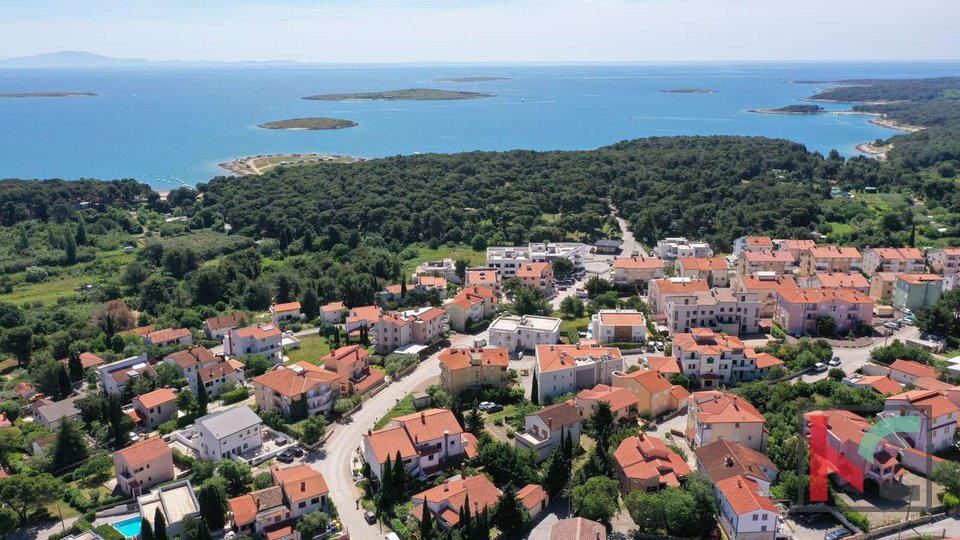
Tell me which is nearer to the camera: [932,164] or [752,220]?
[752,220]

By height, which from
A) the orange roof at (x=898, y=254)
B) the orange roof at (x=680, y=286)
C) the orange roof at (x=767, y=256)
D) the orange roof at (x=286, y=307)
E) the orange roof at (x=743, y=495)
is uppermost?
the orange roof at (x=898, y=254)

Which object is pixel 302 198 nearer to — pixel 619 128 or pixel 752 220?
pixel 752 220

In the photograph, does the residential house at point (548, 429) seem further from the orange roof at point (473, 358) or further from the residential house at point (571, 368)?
the orange roof at point (473, 358)

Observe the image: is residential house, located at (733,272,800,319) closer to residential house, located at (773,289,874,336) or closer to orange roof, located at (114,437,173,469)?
residential house, located at (773,289,874,336)

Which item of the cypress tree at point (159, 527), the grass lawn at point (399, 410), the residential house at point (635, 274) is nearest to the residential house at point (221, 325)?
the grass lawn at point (399, 410)

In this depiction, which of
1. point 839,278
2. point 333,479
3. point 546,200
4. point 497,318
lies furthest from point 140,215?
point 839,278

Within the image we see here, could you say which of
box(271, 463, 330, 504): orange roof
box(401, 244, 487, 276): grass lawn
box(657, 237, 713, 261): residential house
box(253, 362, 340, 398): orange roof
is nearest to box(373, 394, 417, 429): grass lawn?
box(253, 362, 340, 398): orange roof

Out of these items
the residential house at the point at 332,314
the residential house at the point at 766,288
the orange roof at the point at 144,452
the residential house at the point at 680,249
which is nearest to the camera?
→ the orange roof at the point at 144,452
